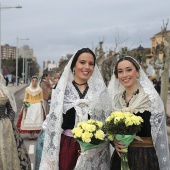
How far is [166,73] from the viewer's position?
1322 cm

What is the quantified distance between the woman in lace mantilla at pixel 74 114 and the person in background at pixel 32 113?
6507mm

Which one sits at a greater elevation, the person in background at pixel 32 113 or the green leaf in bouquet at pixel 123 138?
the green leaf in bouquet at pixel 123 138

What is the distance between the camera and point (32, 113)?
1045cm

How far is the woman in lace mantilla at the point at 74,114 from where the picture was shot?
3477 mm

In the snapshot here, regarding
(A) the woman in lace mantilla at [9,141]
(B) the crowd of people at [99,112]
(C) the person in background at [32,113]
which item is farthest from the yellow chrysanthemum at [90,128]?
(C) the person in background at [32,113]

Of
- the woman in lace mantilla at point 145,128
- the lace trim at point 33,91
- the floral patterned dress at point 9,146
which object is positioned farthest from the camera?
the lace trim at point 33,91

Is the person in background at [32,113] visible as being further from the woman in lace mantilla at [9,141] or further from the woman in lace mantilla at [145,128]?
the woman in lace mantilla at [145,128]

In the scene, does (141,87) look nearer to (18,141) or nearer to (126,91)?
(126,91)

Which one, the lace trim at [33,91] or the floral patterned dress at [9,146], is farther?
the lace trim at [33,91]

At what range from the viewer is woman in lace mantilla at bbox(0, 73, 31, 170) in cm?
473

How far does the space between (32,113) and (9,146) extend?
5677 millimetres

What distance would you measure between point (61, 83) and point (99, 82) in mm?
371

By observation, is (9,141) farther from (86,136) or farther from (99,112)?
(86,136)

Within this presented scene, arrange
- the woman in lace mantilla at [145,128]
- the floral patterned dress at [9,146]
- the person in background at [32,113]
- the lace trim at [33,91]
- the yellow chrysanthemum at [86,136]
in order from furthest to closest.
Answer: the lace trim at [33,91]
the person in background at [32,113]
the floral patterned dress at [9,146]
the woman in lace mantilla at [145,128]
the yellow chrysanthemum at [86,136]
